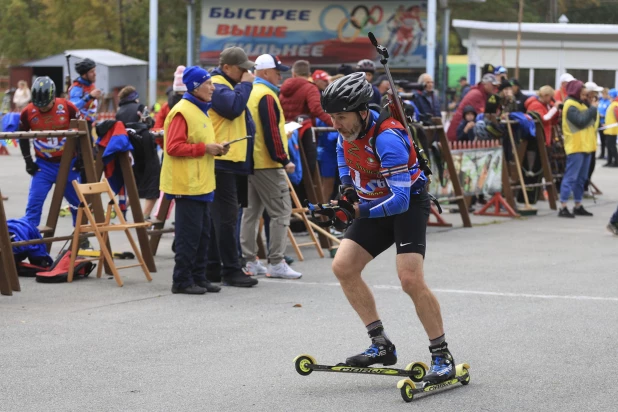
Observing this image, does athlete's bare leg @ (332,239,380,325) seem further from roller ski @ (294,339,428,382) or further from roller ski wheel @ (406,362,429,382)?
roller ski wheel @ (406,362,429,382)

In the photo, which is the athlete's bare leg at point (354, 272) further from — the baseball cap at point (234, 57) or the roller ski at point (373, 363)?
the baseball cap at point (234, 57)

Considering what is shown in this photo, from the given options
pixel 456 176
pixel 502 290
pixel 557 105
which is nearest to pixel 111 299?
pixel 502 290

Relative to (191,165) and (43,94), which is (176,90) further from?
(191,165)

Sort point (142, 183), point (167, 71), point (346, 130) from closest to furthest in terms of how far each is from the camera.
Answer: point (346, 130) < point (142, 183) < point (167, 71)

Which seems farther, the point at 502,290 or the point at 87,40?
the point at 87,40

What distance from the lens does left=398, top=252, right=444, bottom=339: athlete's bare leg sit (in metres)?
6.26

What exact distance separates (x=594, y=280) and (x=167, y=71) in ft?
166

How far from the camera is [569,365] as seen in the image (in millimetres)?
7023

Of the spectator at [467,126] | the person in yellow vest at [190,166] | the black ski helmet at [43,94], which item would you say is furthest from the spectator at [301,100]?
the spectator at [467,126]

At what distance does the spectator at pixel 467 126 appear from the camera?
1694cm

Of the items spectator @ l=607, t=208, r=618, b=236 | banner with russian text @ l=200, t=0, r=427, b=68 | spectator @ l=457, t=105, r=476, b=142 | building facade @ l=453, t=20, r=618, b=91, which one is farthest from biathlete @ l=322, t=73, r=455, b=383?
banner with russian text @ l=200, t=0, r=427, b=68

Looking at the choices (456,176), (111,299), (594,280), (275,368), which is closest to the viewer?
(275,368)

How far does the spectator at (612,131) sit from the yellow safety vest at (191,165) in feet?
55.5

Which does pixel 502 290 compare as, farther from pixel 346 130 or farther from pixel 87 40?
pixel 87 40
